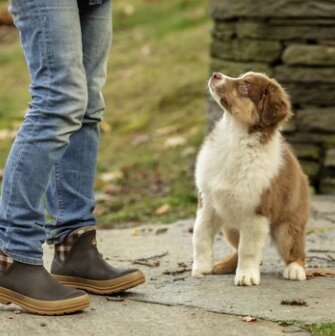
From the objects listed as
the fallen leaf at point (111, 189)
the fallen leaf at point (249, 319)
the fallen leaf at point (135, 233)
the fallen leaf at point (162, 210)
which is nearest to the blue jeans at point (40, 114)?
the fallen leaf at point (249, 319)

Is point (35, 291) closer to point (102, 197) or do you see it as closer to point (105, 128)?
point (102, 197)

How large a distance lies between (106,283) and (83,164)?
547 mm

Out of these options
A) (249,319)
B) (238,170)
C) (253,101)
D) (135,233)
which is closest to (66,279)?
(249,319)

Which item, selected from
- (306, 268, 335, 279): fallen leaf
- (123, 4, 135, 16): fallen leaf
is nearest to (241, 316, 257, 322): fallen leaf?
(306, 268, 335, 279): fallen leaf

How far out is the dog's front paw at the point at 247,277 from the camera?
4.78 metres

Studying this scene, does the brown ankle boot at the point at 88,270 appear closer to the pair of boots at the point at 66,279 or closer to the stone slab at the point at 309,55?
the pair of boots at the point at 66,279

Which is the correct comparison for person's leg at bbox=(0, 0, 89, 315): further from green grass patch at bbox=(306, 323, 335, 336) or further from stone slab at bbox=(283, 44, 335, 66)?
stone slab at bbox=(283, 44, 335, 66)

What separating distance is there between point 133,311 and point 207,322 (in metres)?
0.35

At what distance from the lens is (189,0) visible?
1342 cm

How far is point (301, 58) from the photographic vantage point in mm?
7648

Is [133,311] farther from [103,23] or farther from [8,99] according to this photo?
[8,99]

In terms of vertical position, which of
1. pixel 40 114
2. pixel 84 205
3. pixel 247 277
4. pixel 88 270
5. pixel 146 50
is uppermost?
pixel 40 114

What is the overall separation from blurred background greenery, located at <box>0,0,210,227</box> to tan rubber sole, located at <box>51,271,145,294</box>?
8.33ft

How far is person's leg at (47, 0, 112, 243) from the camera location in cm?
437
